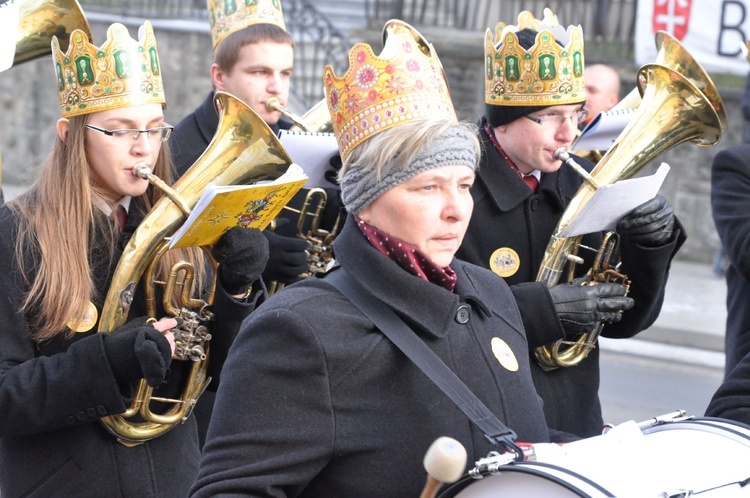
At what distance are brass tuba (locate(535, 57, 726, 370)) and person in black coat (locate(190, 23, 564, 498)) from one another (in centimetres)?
112

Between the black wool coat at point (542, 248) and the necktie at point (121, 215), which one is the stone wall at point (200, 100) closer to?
the black wool coat at point (542, 248)

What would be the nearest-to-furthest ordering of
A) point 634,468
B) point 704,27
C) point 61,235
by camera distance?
1. point 634,468
2. point 61,235
3. point 704,27

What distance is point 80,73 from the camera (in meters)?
3.57

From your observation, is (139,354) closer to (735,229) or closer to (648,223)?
(648,223)

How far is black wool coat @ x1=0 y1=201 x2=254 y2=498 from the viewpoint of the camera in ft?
10.4

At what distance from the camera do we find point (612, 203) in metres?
3.69

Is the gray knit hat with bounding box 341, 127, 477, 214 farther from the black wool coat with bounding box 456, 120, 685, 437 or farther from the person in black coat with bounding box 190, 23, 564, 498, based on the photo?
the black wool coat with bounding box 456, 120, 685, 437

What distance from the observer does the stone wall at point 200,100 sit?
1184 centimetres

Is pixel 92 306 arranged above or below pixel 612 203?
below

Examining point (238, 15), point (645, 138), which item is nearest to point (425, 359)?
point (645, 138)

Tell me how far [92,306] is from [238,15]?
7.51 feet

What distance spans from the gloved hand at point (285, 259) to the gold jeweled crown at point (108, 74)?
108 cm

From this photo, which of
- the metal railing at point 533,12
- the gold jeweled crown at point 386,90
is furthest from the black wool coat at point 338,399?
the metal railing at point 533,12

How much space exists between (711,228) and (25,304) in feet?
31.2
